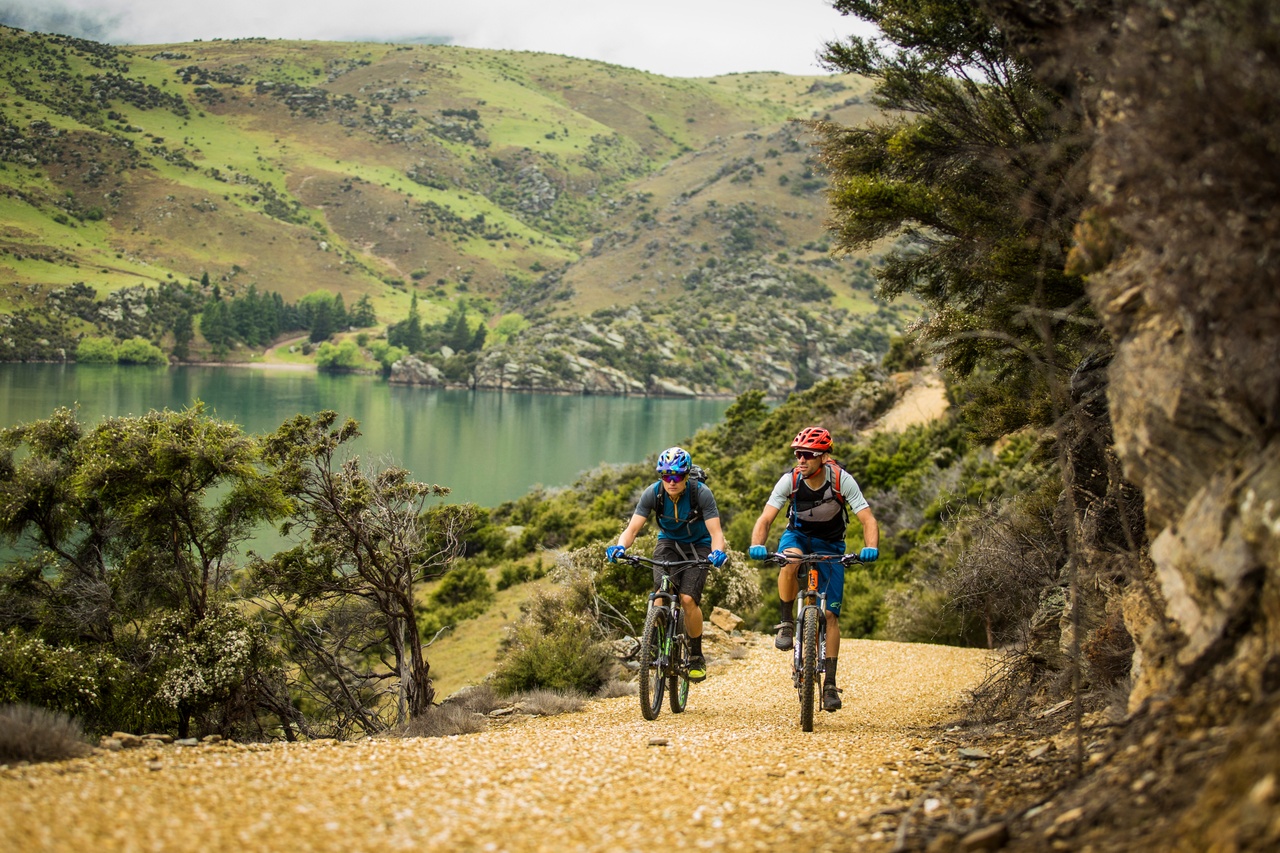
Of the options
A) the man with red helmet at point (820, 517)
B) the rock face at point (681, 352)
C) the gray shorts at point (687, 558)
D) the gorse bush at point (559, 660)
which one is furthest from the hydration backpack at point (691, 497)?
the rock face at point (681, 352)

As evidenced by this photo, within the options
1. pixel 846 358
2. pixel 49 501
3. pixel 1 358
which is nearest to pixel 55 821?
pixel 49 501

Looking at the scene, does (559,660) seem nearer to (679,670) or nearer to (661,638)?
(679,670)

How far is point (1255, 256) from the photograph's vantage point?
3389 millimetres

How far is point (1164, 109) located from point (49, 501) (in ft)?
46.2

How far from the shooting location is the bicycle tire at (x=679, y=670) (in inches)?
299

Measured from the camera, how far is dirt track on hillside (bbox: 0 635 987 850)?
12.4ft

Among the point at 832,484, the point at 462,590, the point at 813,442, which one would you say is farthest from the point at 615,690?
the point at 462,590

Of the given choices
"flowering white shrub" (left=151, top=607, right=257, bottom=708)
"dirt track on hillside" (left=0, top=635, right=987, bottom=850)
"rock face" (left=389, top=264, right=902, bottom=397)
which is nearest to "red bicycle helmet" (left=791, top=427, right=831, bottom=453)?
"dirt track on hillside" (left=0, top=635, right=987, bottom=850)

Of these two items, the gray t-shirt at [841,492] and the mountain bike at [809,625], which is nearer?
the mountain bike at [809,625]

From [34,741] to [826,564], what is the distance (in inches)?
195

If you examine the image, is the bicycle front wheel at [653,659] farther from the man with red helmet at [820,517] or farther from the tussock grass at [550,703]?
Result: the tussock grass at [550,703]

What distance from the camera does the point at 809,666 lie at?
664 centimetres

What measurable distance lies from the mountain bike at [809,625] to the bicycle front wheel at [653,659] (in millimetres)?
1048

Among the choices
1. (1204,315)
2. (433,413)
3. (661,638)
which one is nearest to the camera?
(1204,315)
